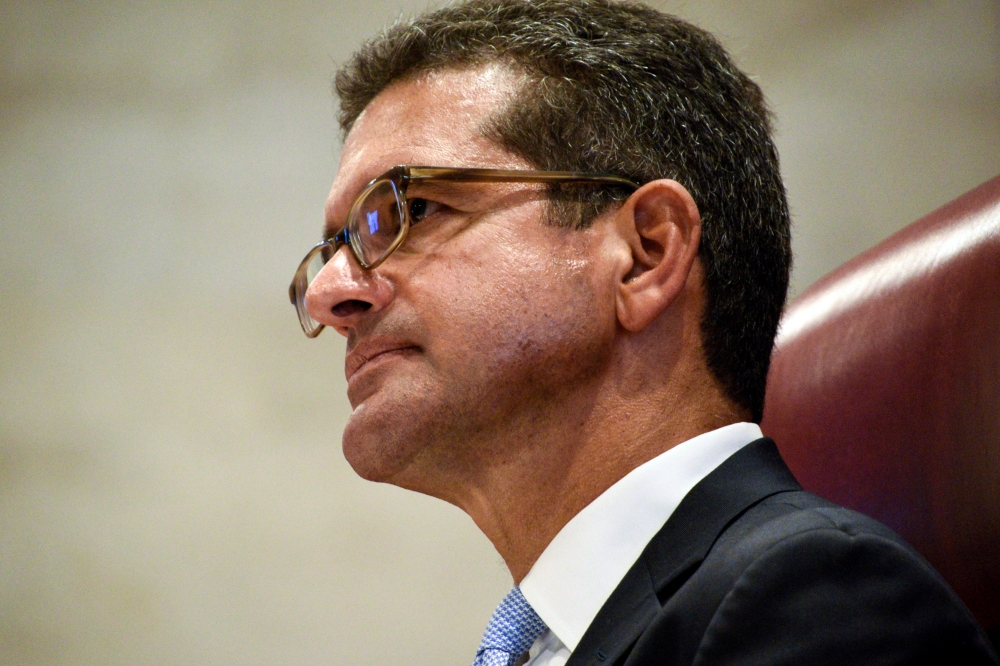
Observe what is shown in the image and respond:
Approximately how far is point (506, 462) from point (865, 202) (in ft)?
4.11

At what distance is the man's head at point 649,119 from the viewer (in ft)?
3.48

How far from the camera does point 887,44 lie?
1902 mm

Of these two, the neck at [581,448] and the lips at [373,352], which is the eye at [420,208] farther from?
the neck at [581,448]

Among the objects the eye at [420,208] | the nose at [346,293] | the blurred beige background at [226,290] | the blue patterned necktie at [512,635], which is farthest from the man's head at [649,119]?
the blurred beige background at [226,290]

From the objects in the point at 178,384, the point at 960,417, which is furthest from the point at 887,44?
the point at 178,384

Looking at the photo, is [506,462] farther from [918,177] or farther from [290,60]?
[290,60]

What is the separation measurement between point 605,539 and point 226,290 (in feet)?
4.70

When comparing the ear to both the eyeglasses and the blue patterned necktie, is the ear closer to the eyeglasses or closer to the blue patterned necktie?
the eyeglasses

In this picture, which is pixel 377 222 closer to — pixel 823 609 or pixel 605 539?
pixel 605 539

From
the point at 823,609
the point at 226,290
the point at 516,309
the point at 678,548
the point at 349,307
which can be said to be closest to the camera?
the point at 823,609

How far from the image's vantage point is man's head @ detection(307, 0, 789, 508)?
971 millimetres

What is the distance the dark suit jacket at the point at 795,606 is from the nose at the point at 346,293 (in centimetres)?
42

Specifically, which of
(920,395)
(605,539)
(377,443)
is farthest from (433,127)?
(920,395)

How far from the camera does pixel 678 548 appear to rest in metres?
0.86
